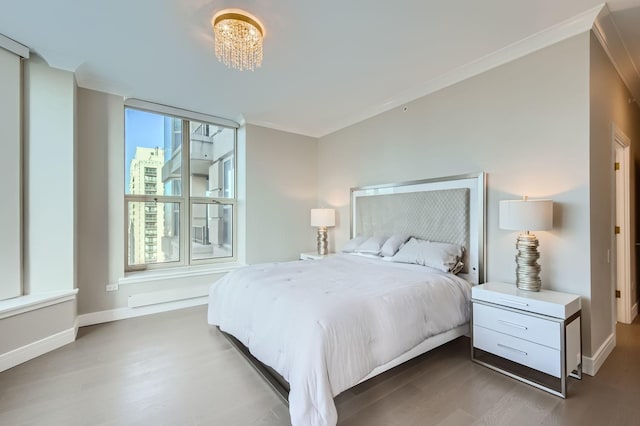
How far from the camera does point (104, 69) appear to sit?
2982 mm

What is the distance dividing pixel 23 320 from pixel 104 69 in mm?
2556

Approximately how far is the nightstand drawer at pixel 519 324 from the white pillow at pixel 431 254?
481 mm

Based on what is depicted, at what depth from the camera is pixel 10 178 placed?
258 cm

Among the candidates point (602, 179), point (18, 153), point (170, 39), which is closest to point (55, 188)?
point (18, 153)

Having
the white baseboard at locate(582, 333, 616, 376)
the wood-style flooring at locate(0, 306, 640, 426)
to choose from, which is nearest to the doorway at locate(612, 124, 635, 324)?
the wood-style flooring at locate(0, 306, 640, 426)

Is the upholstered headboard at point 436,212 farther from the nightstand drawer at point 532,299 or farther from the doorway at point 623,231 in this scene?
the doorway at point 623,231

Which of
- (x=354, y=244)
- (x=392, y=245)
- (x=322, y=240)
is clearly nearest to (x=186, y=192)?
(x=322, y=240)

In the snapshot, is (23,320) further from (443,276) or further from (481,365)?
(481,365)

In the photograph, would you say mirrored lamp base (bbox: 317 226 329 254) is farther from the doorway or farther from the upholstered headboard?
the doorway

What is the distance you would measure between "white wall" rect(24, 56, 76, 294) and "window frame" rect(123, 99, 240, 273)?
703mm

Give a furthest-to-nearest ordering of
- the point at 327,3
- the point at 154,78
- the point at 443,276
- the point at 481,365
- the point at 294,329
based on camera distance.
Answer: the point at 154,78, the point at 443,276, the point at 481,365, the point at 327,3, the point at 294,329

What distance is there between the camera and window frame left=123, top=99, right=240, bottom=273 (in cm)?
379

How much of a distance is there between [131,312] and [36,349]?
102cm

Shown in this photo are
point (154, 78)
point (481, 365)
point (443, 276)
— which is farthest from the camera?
point (154, 78)
